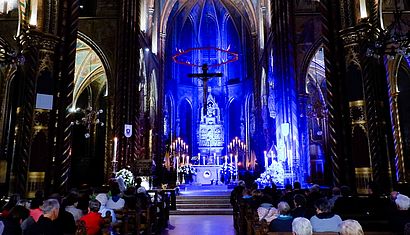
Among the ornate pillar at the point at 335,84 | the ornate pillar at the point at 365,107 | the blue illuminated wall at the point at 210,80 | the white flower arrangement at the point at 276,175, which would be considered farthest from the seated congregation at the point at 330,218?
the blue illuminated wall at the point at 210,80

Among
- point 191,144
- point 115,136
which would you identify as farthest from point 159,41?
point 115,136

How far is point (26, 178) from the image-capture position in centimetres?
1033

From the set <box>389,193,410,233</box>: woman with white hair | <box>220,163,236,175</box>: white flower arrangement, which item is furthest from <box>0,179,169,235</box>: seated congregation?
<box>220,163,236,175</box>: white flower arrangement

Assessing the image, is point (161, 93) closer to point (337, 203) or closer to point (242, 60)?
point (242, 60)

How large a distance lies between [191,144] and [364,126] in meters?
26.7

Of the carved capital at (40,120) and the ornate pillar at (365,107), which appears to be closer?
the ornate pillar at (365,107)

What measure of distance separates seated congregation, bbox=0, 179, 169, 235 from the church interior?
3236 mm

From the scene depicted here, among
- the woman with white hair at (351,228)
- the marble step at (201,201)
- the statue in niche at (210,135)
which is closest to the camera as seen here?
the woman with white hair at (351,228)

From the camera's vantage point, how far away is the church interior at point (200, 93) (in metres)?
10.5

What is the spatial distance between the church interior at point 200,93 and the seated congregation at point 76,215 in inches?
127

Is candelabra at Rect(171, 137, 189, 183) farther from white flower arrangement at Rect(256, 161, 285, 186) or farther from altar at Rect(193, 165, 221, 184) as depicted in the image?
white flower arrangement at Rect(256, 161, 285, 186)

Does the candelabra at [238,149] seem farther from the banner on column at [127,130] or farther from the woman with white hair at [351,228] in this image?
the woman with white hair at [351,228]

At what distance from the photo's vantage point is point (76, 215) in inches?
250

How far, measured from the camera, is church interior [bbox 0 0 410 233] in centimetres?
1048
